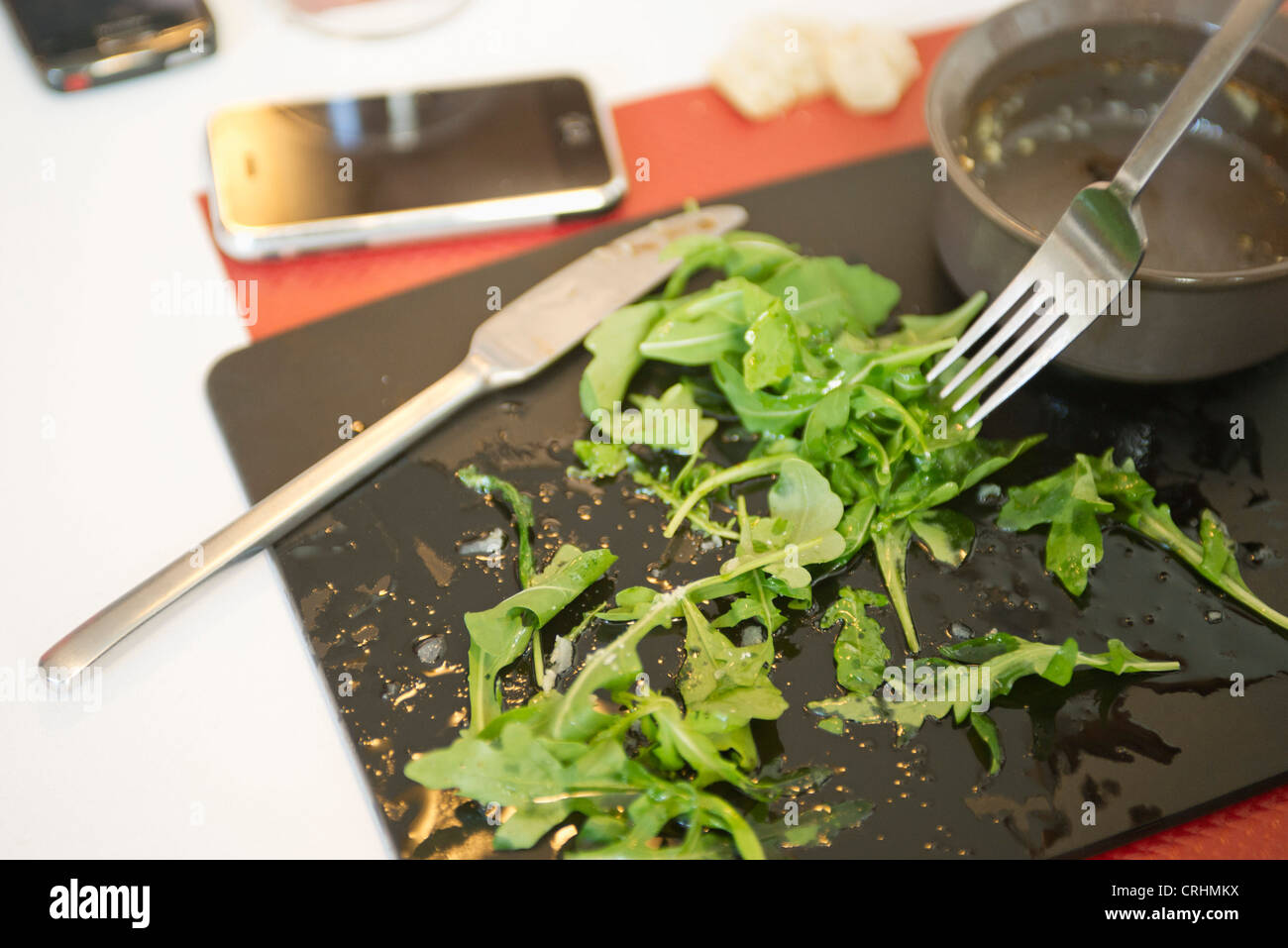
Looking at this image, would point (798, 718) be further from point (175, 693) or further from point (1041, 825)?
point (175, 693)

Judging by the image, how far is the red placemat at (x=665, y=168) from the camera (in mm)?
1001

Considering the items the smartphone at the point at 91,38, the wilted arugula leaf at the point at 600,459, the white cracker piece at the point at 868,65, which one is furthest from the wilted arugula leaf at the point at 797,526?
the smartphone at the point at 91,38

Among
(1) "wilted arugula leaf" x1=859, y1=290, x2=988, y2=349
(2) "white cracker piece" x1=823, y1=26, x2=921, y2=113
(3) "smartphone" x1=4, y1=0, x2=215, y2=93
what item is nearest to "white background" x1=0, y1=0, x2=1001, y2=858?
(3) "smartphone" x1=4, y1=0, x2=215, y2=93

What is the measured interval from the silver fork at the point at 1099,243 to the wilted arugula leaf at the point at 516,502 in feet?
1.13

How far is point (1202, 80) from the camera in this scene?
728mm

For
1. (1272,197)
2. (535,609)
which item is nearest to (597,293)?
(535,609)

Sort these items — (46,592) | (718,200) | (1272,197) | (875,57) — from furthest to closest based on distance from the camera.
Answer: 1. (875,57)
2. (718,200)
3. (1272,197)
4. (46,592)

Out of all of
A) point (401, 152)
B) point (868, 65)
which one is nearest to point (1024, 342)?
point (868, 65)

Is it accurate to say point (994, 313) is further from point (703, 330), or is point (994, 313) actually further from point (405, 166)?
point (405, 166)

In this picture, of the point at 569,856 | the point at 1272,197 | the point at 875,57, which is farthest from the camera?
the point at 875,57

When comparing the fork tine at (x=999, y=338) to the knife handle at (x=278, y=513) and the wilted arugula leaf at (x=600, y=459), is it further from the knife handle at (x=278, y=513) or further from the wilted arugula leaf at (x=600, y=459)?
the knife handle at (x=278, y=513)

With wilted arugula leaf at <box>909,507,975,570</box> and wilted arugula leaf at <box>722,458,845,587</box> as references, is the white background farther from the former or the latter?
wilted arugula leaf at <box>909,507,975,570</box>

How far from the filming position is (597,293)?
0.94 metres
